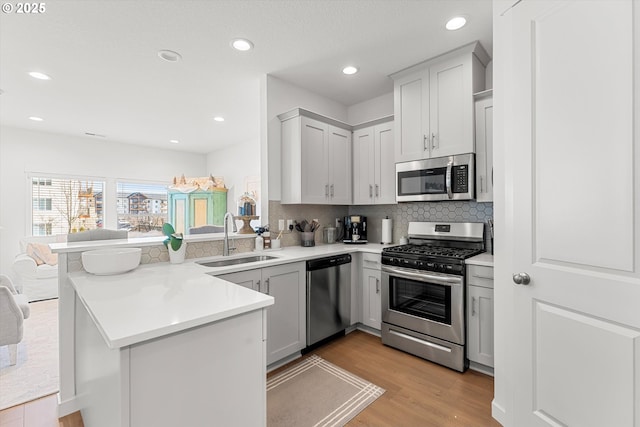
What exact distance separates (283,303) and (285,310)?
66 millimetres

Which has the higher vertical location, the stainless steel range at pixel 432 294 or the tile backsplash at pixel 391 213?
the tile backsplash at pixel 391 213

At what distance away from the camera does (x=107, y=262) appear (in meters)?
1.85

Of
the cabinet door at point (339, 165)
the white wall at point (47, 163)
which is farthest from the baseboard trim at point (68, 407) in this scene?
the white wall at point (47, 163)

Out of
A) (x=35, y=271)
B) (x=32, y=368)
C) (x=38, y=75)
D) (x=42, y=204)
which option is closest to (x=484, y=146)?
(x=32, y=368)

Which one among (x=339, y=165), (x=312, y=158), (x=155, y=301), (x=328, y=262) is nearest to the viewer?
(x=155, y=301)

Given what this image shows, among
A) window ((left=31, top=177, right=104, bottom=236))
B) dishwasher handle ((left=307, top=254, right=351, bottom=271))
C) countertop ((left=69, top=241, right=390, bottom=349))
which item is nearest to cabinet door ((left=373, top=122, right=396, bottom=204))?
dishwasher handle ((left=307, top=254, right=351, bottom=271))

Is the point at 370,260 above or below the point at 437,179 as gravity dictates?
below

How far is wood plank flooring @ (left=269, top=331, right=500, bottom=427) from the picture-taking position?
185 cm

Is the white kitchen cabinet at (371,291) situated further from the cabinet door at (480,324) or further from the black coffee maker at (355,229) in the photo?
the cabinet door at (480,324)

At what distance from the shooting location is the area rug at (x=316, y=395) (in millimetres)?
1869

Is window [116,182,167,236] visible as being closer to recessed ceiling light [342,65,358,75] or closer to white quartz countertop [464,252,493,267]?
recessed ceiling light [342,65,358,75]

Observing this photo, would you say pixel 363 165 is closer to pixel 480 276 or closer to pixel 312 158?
pixel 312 158

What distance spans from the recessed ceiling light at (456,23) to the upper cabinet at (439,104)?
0.33 meters

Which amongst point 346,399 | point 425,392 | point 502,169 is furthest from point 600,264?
point 346,399
